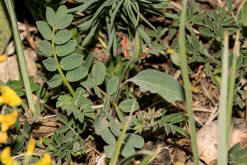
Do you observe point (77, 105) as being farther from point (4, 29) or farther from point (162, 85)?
point (4, 29)

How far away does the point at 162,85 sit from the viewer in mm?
1897

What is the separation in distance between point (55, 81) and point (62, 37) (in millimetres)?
246

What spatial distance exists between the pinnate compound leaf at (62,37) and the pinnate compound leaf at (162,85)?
0.44m

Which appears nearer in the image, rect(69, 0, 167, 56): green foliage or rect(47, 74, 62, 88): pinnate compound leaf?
rect(47, 74, 62, 88): pinnate compound leaf

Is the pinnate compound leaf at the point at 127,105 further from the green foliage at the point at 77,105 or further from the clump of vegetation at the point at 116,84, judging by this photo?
the green foliage at the point at 77,105

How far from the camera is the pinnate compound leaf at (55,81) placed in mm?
2002

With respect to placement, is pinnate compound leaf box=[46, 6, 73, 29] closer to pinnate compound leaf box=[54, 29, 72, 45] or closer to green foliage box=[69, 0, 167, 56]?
pinnate compound leaf box=[54, 29, 72, 45]

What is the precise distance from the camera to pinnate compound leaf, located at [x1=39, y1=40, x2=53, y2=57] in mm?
1969

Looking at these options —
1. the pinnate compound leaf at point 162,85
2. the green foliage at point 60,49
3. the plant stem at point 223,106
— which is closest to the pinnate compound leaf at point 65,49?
the green foliage at point 60,49

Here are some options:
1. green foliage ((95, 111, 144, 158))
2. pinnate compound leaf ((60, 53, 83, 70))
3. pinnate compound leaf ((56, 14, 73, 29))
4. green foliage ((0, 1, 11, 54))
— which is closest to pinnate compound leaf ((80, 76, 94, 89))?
pinnate compound leaf ((60, 53, 83, 70))

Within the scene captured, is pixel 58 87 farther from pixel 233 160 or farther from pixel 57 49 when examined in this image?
pixel 233 160

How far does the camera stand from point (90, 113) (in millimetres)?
1947

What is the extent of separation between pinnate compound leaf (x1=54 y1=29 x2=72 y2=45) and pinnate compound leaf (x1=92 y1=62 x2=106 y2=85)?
22 centimetres

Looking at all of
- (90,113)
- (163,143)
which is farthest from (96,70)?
(163,143)
